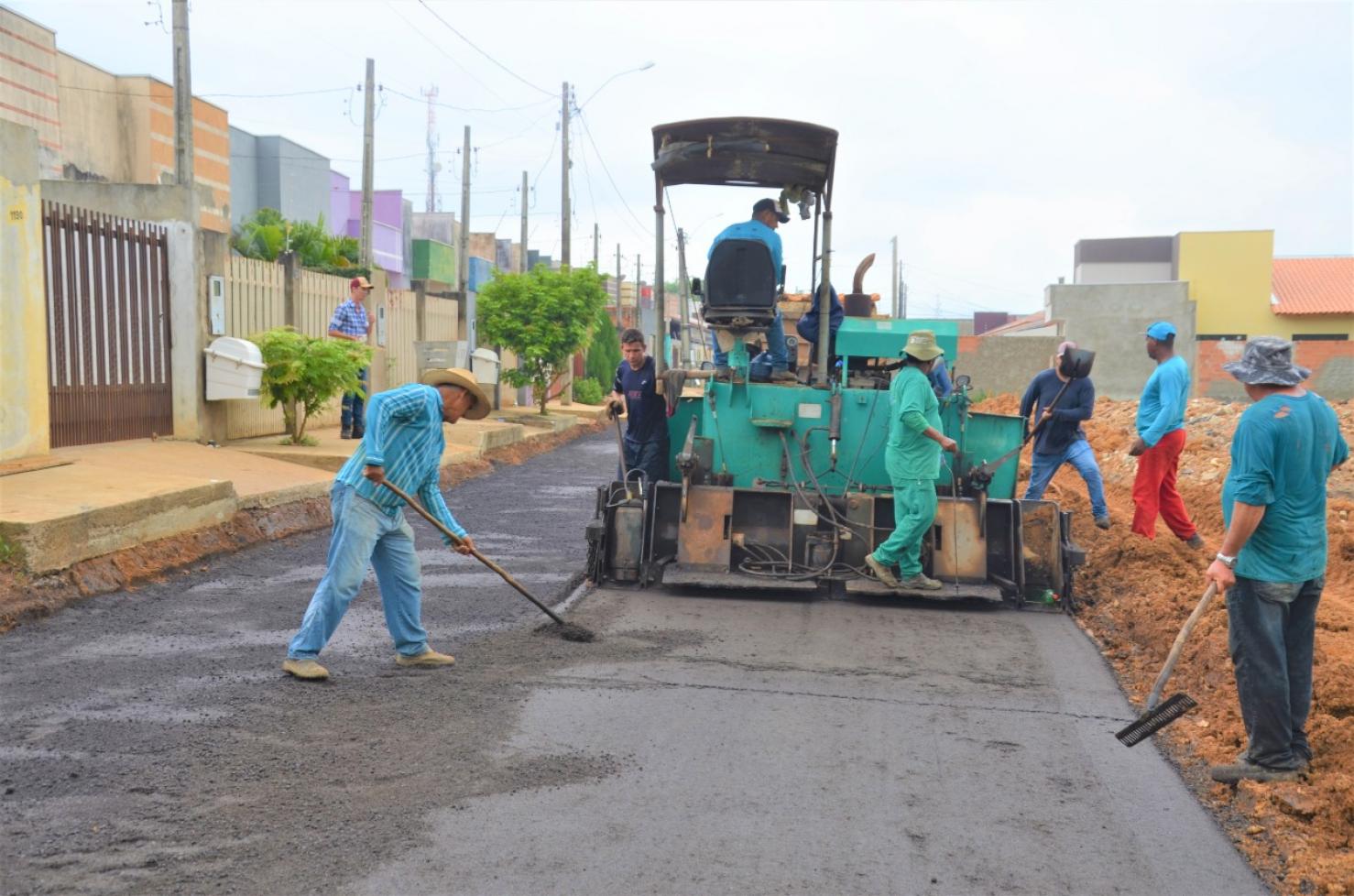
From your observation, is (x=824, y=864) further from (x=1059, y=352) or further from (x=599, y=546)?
(x=1059, y=352)

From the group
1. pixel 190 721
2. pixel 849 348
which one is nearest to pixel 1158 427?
pixel 849 348

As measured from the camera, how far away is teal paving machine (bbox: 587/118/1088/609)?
8.98m

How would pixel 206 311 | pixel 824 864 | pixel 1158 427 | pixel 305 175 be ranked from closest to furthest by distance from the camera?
1. pixel 824 864
2. pixel 1158 427
3. pixel 206 311
4. pixel 305 175

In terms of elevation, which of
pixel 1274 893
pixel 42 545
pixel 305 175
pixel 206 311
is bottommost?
pixel 1274 893

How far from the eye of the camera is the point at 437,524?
677cm

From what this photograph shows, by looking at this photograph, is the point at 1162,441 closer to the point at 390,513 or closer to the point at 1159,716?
the point at 1159,716

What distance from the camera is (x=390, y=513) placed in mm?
6621

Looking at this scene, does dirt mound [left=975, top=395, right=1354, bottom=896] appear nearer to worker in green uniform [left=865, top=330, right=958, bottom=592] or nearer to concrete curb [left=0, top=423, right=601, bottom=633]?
worker in green uniform [left=865, top=330, right=958, bottom=592]

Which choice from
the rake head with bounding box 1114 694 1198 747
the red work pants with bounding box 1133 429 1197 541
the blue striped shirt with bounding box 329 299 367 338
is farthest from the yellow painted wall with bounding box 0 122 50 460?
the rake head with bounding box 1114 694 1198 747

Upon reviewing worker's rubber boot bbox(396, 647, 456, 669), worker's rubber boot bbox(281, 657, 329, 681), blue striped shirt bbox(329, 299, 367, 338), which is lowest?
worker's rubber boot bbox(396, 647, 456, 669)

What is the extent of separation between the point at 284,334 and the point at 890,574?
8593 mm

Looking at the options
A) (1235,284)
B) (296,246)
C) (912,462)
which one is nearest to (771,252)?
(912,462)

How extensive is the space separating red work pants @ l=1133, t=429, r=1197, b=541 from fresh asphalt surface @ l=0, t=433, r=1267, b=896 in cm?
233

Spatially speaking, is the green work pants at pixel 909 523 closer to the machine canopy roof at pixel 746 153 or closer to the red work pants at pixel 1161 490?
the red work pants at pixel 1161 490
